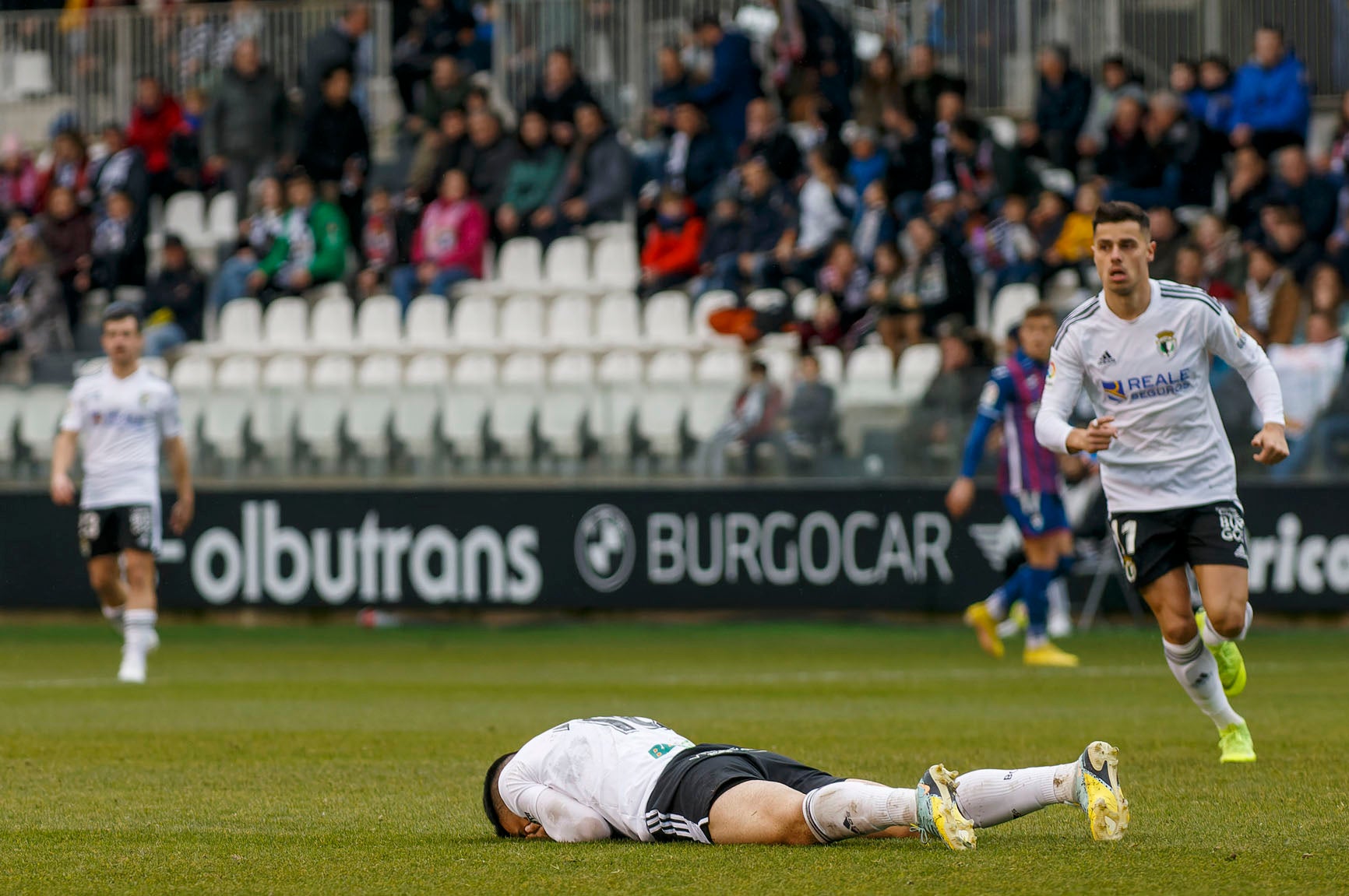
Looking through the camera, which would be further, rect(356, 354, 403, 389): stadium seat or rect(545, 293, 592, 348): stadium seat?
rect(545, 293, 592, 348): stadium seat

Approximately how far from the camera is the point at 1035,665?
1350cm

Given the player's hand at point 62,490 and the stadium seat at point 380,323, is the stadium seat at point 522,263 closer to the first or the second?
the stadium seat at point 380,323

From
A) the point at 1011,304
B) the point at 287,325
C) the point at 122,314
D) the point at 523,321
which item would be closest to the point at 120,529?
the point at 122,314

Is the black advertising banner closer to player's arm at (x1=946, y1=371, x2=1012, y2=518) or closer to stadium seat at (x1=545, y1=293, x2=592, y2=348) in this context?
stadium seat at (x1=545, y1=293, x2=592, y2=348)

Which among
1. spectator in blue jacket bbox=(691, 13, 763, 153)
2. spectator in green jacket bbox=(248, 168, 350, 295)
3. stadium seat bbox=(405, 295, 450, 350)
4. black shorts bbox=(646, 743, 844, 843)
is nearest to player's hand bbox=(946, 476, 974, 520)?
black shorts bbox=(646, 743, 844, 843)

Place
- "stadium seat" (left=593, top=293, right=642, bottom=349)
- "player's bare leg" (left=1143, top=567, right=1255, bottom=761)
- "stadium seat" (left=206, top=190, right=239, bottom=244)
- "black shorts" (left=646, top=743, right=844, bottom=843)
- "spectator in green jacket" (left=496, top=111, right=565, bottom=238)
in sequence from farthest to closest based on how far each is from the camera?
"stadium seat" (left=206, top=190, right=239, bottom=244) → "spectator in green jacket" (left=496, top=111, right=565, bottom=238) → "stadium seat" (left=593, top=293, right=642, bottom=349) → "player's bare leg" (left=1143, top=567, right=1255, bottom=761) → "black shorts" (left=646, top=743, right=844, bottom=843)

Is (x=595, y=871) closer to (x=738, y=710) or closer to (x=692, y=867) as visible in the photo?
(x=692, y=867)

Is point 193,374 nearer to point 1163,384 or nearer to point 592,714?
point 592,714

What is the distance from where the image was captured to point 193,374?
19922 millimetres

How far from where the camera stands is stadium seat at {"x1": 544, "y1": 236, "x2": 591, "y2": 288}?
2131 cm

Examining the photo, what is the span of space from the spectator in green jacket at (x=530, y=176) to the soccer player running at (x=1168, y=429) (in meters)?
14.4

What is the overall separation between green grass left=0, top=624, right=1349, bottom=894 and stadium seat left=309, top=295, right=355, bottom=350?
4.94 meters

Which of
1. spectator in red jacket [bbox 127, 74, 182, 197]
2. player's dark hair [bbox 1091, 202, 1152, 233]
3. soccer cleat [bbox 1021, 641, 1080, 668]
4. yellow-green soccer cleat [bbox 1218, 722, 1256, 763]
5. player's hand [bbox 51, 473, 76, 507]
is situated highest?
spectator in red jacket [bbox 127, 74, 182, 197]

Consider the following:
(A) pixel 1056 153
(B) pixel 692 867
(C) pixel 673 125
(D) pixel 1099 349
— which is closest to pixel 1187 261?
(A) pixel 1056 153
